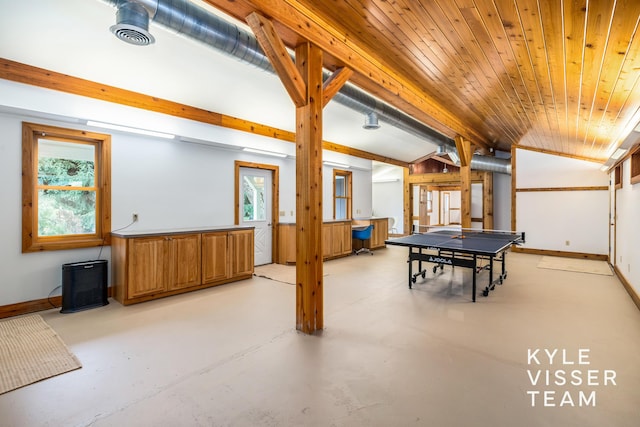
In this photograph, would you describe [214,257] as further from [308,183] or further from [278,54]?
[278,54]

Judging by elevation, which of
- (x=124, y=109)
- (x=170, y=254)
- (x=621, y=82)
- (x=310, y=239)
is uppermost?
(x=124, y=109)

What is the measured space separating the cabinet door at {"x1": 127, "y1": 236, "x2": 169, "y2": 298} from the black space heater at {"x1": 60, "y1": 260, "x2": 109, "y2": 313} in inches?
14.3

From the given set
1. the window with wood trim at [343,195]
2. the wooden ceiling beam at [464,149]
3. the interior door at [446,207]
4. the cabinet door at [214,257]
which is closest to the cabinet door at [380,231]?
the window with wood trim at [343,195]

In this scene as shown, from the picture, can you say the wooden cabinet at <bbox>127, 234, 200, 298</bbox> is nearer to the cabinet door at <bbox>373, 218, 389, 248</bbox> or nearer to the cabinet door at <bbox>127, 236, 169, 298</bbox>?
the cabinet door at <bbox>127, 236, 169, 298</bbox>

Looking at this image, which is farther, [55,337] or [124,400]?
[55,337]

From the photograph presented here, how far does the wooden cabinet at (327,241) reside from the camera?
6.46 metres

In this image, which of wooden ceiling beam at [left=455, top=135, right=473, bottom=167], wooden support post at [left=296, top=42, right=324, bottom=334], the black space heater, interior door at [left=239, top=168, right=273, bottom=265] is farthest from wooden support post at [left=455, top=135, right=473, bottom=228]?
the black space heater

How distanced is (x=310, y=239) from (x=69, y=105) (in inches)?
128

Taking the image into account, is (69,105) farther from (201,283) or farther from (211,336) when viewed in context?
(211,336)

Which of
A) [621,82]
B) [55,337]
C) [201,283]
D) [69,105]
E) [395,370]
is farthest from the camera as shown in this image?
[201,283]

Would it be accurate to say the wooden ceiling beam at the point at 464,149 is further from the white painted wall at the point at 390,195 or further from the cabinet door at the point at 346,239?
the white painted wall at the point at 390,195

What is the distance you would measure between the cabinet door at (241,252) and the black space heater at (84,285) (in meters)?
1.66

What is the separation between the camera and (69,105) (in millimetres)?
3672

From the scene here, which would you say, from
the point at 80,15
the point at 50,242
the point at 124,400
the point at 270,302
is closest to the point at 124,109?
the point at 80,15
